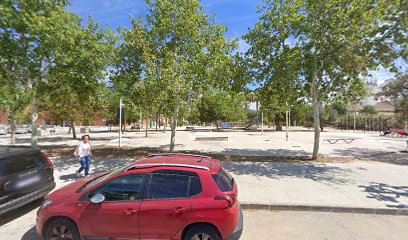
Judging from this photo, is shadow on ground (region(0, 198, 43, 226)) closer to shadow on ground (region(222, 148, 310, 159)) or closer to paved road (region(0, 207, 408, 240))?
paved road (region(0, 207, 408, 240))

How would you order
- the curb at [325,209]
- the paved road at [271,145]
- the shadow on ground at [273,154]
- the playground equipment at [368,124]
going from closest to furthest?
the curb at [325,209], the shadow on ground at [273,154], the paved road at [271,145], the playground equipment at [368,124]

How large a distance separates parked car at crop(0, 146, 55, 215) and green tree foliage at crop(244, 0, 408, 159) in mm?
9201

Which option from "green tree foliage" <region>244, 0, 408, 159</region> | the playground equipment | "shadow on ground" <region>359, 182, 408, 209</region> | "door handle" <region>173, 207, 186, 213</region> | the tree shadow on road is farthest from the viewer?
the playground equipment

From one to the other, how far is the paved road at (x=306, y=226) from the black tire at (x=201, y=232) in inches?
44.6

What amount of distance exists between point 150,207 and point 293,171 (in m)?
7.48

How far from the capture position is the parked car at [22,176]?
196 inches

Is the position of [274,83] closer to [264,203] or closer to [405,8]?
[405,8]

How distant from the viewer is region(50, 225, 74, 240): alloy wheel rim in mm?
3996

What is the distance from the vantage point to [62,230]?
4.01m

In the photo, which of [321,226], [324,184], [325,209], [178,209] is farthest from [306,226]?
[324,184]

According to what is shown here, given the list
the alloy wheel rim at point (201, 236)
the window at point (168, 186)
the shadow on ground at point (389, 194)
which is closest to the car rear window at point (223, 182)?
the window at point (168, 186)

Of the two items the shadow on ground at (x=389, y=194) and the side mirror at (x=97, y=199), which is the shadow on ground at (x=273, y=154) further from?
the side mirror at (x=97, y=199)

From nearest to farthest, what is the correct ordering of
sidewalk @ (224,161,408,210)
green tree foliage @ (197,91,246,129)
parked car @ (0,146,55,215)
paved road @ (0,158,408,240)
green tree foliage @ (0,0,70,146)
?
1. paved road @ (0,158,408,240)
2. parked car @ (0,146,55,215)
3. sidewalk @ (224,161,408,210)
4. green tree foliage @ (0,0,70,146)
5. green tree foliage @ (197,91,246,129)

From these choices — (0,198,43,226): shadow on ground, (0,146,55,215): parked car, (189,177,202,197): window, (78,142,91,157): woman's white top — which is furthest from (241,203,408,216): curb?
(78,142,91,157): woman's white top
